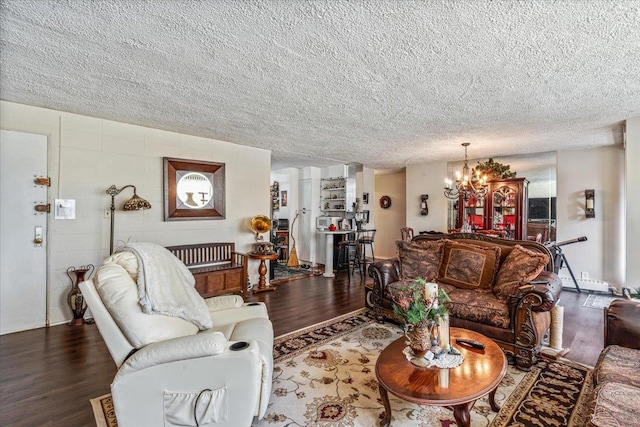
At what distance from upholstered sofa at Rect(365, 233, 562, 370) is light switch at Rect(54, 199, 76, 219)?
12.1 ft

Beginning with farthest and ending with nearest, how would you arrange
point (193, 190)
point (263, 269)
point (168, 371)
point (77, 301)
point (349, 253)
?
point (349, 253) → point (263, 269) → point (193, 190) → point (77, 301) → point (168, 371)

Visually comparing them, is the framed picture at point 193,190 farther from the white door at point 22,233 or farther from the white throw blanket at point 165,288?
the white throw blanket at point 165,288

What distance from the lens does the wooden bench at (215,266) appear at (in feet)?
13.4

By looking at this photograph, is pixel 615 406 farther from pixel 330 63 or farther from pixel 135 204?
pixel 135 204

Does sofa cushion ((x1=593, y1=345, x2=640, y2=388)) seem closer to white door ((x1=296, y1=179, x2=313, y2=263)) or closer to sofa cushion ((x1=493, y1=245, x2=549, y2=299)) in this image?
sofa cushion ((x1=493, y1=245, x2=549, y2=299))

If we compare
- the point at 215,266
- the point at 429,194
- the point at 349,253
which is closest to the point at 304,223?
the point at 349,253

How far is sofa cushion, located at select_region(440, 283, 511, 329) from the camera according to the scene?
2.72 metres

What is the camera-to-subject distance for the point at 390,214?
862 centimetres

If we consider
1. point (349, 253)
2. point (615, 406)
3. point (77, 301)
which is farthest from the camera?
point (349, 253)

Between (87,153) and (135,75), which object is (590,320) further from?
(87,153)

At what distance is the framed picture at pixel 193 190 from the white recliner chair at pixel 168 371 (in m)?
2.78

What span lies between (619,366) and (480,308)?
1.16 meters

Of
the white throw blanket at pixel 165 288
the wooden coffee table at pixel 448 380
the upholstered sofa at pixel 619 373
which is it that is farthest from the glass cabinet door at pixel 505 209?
the white throw blanket at pixel 165 288

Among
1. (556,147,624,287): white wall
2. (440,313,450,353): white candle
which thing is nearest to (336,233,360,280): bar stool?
(556,147,624,287): white wall
